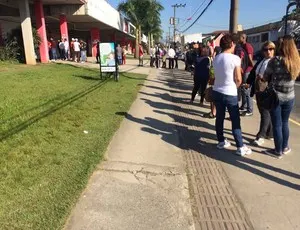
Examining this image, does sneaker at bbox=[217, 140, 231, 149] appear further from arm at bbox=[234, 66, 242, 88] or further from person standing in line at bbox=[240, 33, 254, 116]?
Result: person standing in line at bbox=[240, 33, 254, 116]

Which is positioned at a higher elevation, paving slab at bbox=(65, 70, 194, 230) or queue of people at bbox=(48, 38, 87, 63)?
queue of people at bbox=(48, 38, 87, 63)

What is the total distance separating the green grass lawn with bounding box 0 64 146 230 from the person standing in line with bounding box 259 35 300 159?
2708 millimetres

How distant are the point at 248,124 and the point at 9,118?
4876mm

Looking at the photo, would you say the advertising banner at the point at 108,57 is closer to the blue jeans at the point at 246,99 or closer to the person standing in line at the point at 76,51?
the blue jeans at the point at 246,99

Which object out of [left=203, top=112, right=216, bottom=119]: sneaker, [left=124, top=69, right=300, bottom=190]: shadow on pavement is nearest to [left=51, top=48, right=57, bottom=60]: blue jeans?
[left=124, top=69, right=300, bottom=190]: shadow on pavement

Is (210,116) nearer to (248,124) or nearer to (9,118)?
(248,124)

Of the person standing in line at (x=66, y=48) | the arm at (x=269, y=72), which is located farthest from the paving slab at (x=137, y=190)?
the person standing in line at (x=66, y=48)

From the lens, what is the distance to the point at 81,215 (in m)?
3.60

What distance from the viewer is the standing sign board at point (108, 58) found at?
1397cm

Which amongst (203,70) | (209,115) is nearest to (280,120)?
(209,115)

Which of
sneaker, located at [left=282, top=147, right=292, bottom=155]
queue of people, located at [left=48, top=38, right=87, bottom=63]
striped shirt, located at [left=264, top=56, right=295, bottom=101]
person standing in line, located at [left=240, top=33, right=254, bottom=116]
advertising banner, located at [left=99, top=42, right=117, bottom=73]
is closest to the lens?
striped shirt, located at [left=264, top=56, right=295, bottom=101]

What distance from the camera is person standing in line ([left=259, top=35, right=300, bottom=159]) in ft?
17.0

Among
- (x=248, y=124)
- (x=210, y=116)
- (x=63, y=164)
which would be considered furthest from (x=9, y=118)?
(x=248, y=124)

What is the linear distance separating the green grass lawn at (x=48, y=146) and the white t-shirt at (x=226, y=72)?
2.09 meters
